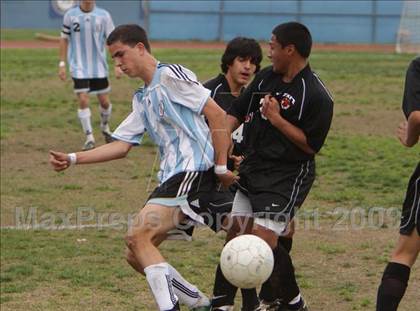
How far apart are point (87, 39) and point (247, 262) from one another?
9498 millimetres

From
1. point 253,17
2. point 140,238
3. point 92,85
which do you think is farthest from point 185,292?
point 253,17

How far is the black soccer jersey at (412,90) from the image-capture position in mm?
5730

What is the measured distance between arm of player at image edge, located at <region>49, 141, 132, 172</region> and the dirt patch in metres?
26.5

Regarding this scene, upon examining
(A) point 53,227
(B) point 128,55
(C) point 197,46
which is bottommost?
(C) point 197,46

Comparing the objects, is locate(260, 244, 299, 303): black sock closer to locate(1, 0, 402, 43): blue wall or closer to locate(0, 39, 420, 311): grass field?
locate(0, 39, 420, 311): grass field

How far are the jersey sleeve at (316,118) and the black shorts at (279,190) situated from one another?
0.24m

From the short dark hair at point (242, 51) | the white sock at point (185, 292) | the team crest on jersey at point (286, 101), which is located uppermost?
the short dark hair at point (242, 51)

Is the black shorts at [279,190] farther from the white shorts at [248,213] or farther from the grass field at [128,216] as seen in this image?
the grass field at [128,216]

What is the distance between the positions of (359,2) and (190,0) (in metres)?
6.90

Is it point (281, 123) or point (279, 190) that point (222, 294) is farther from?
point (281, 123)

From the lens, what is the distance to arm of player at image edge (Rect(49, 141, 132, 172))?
20.8 feet

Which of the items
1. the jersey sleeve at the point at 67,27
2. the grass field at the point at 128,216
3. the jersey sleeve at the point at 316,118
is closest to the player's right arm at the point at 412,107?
the jersey sleeve at the point at 316,118

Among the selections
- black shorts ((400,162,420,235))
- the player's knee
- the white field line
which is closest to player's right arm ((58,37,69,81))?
the white field line

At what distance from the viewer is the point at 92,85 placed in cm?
1491
